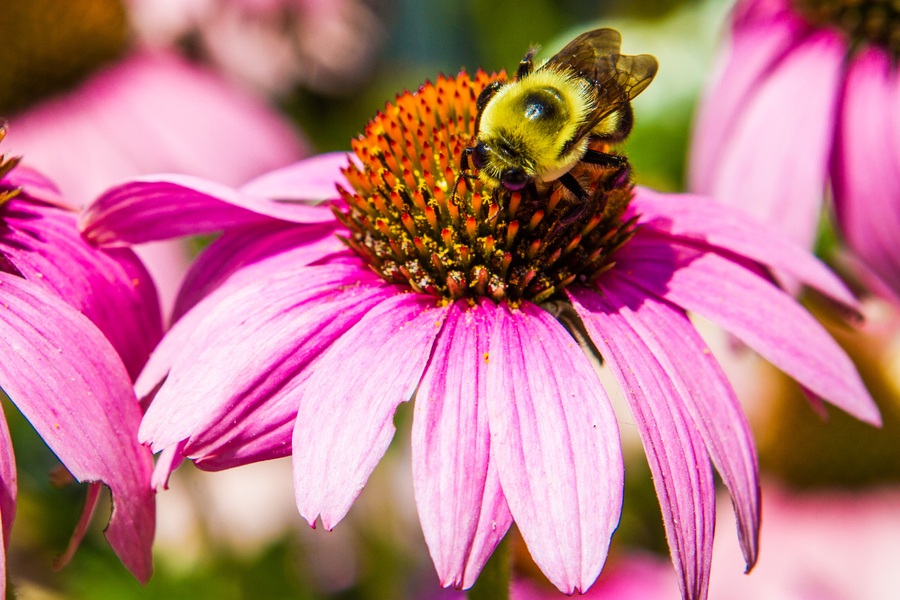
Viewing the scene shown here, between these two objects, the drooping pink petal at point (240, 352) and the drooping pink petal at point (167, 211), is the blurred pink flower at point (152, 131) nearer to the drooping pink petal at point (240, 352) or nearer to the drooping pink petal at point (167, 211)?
the drooping pink petal at point (167, 211)

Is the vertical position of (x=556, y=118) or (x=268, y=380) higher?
(x=556, y=118)

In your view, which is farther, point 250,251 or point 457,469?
point 250,251

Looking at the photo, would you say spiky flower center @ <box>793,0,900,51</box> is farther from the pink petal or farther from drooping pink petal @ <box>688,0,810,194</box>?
the pink petal

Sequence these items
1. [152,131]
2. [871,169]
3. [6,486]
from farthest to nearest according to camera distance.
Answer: [152,131] → [871,169] → [6,486]

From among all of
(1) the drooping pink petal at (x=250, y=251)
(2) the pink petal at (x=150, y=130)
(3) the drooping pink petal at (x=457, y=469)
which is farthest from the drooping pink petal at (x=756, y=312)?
(2) the pink petal at (x=150, y=130)

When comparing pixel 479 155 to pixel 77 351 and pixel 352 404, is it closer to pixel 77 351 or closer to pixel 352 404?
pixel 352 404

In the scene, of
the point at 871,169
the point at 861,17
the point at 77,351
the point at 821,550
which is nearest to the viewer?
the point at 77,351

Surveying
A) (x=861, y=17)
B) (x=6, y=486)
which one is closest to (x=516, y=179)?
(x=6, y=486)
